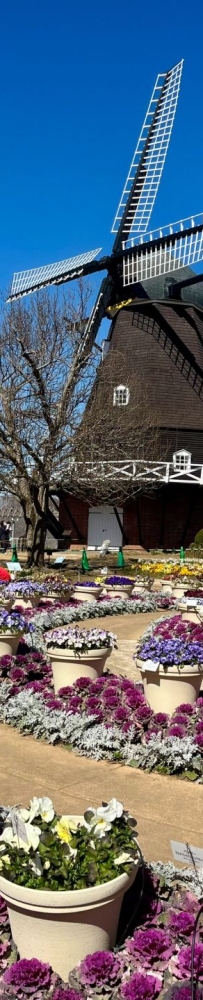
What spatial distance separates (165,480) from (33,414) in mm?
14055

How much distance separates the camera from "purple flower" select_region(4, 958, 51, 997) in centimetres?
324

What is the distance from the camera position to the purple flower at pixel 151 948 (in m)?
3.46

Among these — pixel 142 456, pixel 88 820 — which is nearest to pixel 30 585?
pixel 88 820

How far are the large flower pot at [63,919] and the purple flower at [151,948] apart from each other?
5.0 inches

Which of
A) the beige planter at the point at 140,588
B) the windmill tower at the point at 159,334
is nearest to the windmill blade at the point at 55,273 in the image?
the windmill tower at the point at 159,334

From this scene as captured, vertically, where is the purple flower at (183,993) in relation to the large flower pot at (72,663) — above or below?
below

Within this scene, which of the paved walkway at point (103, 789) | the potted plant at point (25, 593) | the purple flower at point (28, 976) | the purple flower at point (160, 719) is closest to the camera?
the purple flower at point (28, 976)

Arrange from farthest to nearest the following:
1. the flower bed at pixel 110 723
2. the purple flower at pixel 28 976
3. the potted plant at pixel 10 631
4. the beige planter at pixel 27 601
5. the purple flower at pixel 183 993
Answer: the beige planter at pixel 27 601
the potted plant at pixel 10 631
the flower bed at pixel 110 723
the purple flower at pixel 28 976
the purple flower at pixel 183 993

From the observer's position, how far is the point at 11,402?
2567cm

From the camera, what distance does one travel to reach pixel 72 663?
28.5 ft

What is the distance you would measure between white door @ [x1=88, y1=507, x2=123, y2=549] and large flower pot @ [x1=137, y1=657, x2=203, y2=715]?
33.7 metres

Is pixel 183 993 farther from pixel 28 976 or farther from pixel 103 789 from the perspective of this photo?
pixel 103 789

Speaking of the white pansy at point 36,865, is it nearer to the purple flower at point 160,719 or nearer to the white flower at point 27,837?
A: the white flower at point 27,837

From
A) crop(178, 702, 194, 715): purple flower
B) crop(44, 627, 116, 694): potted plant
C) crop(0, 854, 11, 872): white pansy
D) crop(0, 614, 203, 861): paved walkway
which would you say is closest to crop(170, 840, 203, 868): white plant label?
crop(0, 854, 11, 872): white pansy
